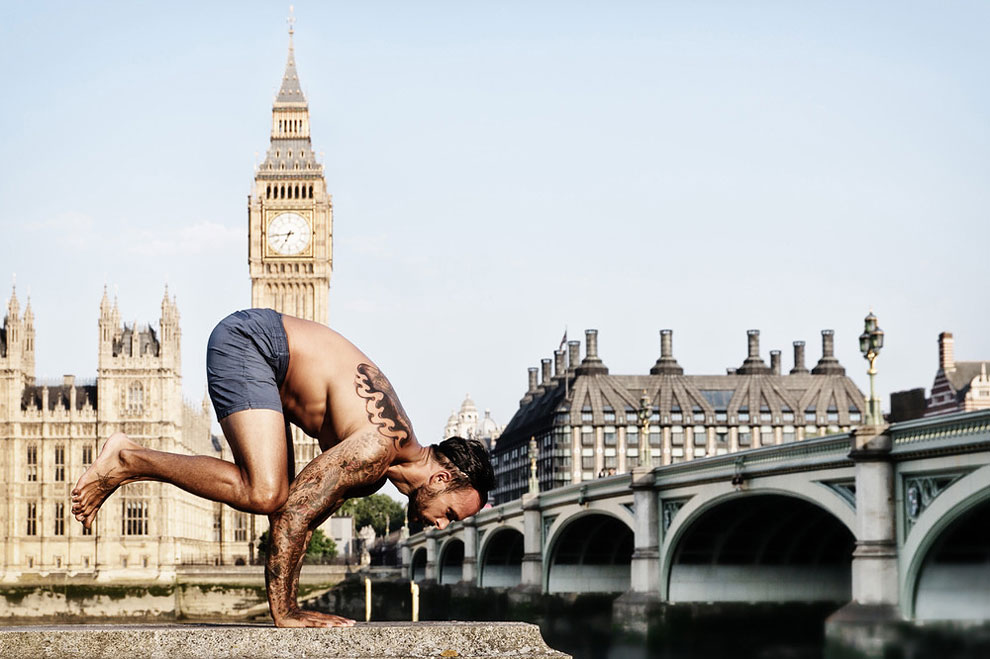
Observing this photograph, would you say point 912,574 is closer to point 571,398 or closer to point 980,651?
point 980,651

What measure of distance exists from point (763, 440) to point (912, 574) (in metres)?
86.0

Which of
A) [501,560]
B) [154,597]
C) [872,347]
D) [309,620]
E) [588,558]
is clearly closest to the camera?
[309,620]

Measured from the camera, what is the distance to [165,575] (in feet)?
281

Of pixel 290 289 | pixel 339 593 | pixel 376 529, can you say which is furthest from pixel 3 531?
pixel 376 529

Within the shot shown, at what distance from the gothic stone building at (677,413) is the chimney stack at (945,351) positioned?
20277 mm

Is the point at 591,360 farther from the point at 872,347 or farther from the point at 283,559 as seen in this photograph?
the point at 283,559

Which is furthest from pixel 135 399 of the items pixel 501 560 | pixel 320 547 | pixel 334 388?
pixel 334 388

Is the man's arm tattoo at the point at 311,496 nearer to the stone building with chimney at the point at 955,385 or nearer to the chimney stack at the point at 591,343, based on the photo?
the stone building with chimney at the point at 955,385

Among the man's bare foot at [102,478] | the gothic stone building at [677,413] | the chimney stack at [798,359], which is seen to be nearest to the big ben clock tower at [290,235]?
the gothic stone building at [677,413]

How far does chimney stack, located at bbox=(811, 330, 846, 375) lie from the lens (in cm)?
11275

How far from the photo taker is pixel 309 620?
582 cm

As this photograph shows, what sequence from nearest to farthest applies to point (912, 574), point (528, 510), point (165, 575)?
point (912, 574) → point (528, 510) → point (165, 575)

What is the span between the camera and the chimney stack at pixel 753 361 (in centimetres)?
11225

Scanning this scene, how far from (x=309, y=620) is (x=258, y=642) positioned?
0.89 ft
